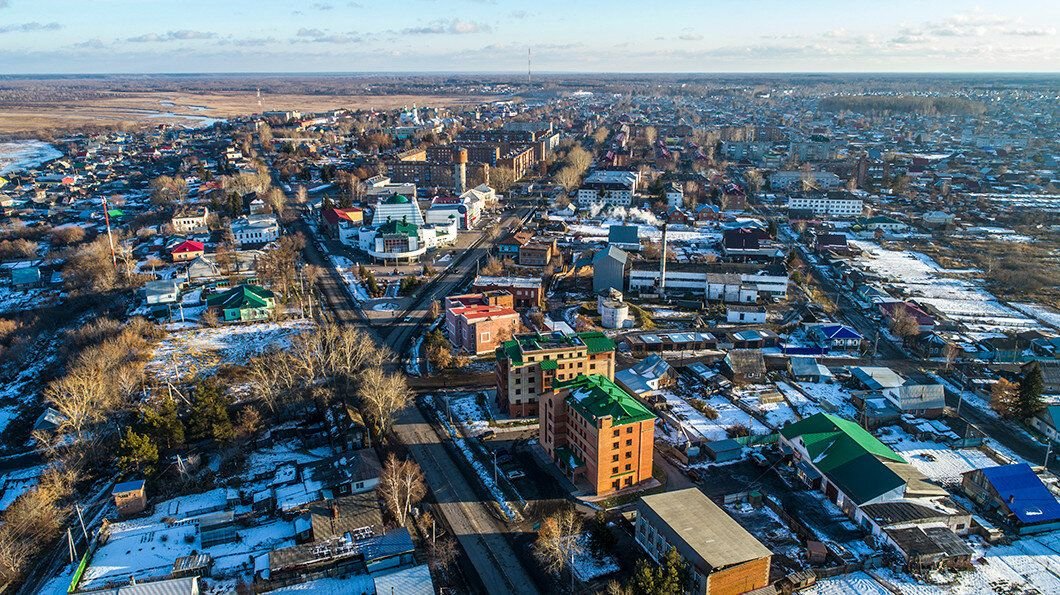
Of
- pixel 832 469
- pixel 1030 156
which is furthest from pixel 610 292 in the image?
pixel 1030 156

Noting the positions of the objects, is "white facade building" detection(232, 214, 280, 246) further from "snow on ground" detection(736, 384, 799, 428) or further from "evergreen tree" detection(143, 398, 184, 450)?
"snow on ground" detection(736, 384, 799, 428)

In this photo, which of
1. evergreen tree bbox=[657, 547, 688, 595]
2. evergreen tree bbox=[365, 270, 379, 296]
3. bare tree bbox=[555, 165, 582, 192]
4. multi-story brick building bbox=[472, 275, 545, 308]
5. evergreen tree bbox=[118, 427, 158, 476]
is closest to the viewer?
evergreen tree bbox=[657, 547, 688, 595]

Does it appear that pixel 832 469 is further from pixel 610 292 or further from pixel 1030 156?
pixel 1030 156

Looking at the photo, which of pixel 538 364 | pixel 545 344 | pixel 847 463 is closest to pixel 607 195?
pixel 545 344

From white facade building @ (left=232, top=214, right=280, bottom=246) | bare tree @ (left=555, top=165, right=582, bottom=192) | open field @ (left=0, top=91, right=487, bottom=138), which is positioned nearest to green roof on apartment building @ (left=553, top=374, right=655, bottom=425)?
white facade building @ (left=232, top=214, right=280, bottom=246)

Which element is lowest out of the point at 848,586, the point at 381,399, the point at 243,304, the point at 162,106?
the point at 848,586

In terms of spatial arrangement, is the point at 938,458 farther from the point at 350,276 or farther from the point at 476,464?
the point at 350,276

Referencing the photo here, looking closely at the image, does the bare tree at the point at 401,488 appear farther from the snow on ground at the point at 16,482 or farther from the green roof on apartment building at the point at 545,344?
the snow on ground at the point at 16,482
